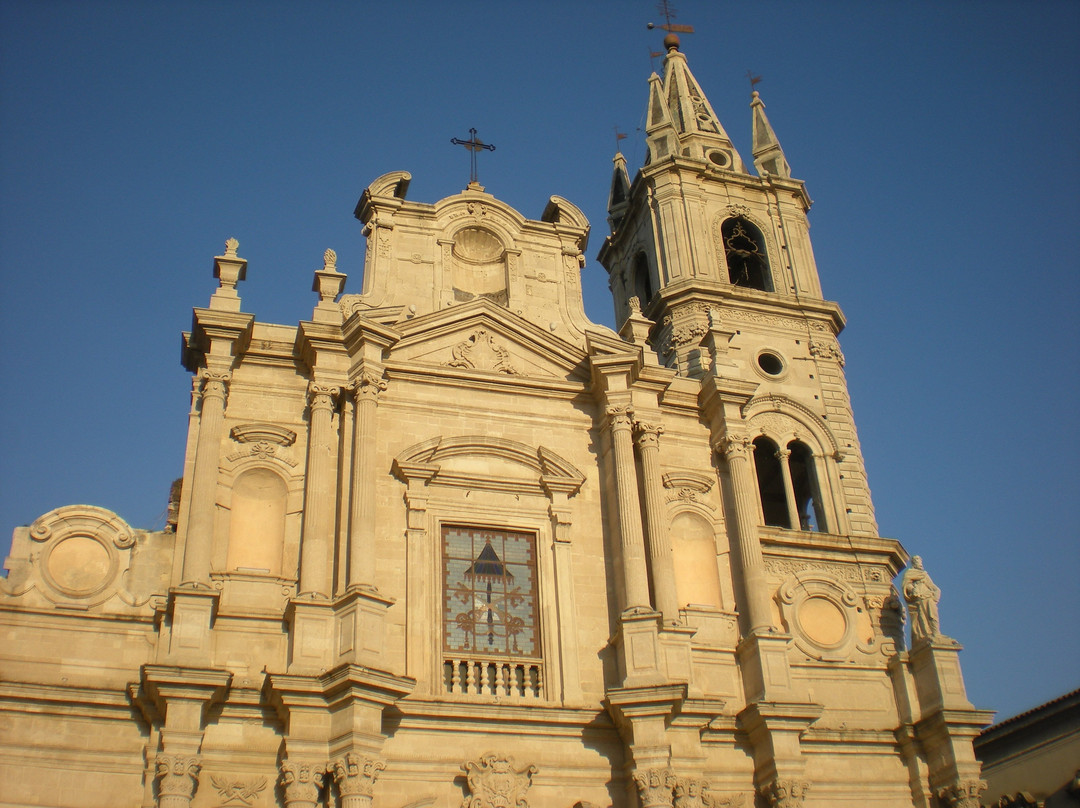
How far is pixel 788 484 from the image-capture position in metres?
24.6

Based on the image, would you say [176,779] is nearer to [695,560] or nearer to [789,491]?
[695,560]

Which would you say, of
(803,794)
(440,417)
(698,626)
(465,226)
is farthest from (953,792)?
(465,226)

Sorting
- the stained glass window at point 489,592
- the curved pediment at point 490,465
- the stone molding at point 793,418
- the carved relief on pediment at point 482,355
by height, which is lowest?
the stained glass window at point 489,592

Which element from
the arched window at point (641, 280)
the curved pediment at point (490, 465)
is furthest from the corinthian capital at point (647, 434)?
the arched window at point (641, 280)

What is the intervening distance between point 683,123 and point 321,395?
1551 cm

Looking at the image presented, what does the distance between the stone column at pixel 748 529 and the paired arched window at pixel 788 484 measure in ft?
8.97

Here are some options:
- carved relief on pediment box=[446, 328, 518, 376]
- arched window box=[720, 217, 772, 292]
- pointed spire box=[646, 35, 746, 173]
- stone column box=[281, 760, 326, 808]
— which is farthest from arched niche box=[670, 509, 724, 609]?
pointed spire box=[646, 35, 746, 173]

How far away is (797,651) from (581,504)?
446 cm

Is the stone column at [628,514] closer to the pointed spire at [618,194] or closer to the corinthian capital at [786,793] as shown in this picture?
the corinthian capital at [786,793]

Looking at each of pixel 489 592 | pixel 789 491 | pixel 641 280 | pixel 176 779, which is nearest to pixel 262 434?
pixel 489 592

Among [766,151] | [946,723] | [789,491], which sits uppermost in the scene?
[766,151]

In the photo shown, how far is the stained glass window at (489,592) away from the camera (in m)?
18.5

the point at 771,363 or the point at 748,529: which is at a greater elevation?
the point at 771,363

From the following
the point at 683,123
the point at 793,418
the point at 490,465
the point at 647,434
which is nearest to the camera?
the point at 490,465
